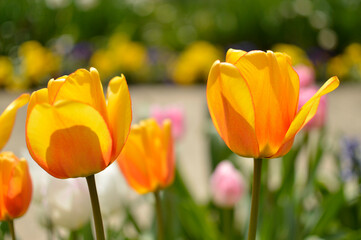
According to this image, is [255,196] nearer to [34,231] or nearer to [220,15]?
[34,231]

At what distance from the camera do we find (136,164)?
2.85ft

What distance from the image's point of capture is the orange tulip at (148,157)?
86 cm

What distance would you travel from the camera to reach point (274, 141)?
A: 59cm

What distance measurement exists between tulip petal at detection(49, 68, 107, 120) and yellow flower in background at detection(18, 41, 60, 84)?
367cm

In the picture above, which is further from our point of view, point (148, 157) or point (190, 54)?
point (190, 54)

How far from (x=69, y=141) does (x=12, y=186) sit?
0.49 feet

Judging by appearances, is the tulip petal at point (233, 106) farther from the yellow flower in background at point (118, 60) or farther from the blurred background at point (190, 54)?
the yellow flower in background at point (118, 60)

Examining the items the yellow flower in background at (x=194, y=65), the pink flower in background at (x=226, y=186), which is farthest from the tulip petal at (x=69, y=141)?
the yellow flower in background at (x=194, y=65)

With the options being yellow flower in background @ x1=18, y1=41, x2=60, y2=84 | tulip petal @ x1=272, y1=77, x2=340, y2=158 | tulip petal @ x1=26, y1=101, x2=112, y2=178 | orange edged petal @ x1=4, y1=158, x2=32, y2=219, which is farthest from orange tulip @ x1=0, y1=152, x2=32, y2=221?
yellow flower in background @ x1=18, y1=41, x2=60, y2=84

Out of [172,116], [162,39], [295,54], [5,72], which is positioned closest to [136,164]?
[172,116]

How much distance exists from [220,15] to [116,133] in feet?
16.8

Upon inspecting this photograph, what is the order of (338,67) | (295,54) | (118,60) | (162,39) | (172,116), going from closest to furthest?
(172,116) → (295,54) → (338,67) → (118,60) → (162,39)

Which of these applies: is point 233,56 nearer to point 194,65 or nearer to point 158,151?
point 158,151

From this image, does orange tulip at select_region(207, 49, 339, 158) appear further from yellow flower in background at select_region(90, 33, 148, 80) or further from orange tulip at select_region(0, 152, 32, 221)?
yellow flower in background at select_region(90, 33, 148, 80)
